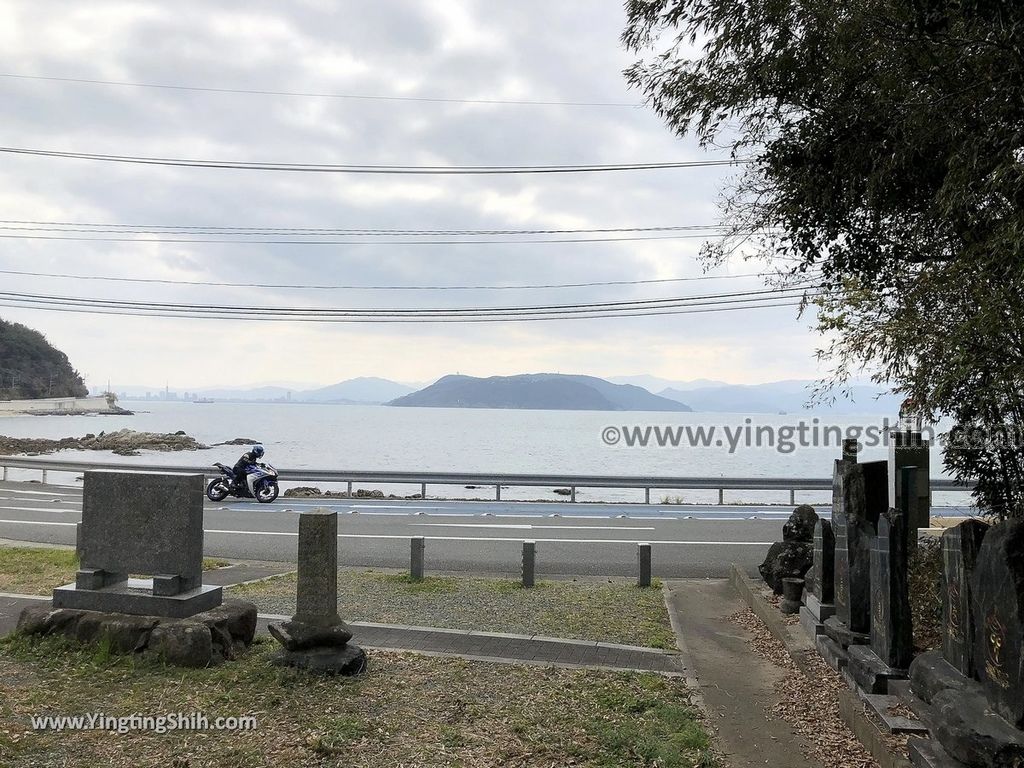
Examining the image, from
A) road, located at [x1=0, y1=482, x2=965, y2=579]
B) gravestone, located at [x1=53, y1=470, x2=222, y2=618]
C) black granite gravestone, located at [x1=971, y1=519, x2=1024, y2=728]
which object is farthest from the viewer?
road, located at [x1=0, y1=482, x2=965, y2=579]

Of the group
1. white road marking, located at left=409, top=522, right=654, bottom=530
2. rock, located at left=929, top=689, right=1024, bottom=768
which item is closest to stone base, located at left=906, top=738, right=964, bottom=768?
rock, located at left=929, top=689, right=1024, bottom=768

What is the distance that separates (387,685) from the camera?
5602 mm

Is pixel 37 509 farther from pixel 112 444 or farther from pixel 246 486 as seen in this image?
pixel 112 444

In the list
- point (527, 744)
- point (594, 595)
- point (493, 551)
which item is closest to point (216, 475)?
point (493, 551)

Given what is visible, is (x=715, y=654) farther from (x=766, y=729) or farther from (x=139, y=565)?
(x=139, y=565)

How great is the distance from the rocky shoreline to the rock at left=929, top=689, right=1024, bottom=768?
5065 cm

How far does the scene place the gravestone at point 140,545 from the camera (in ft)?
21.2

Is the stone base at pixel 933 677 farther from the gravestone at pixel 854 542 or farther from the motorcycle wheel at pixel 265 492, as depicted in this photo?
the motorcycle wheel at pixel 265 492

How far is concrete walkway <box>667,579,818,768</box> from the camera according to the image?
4816 mm

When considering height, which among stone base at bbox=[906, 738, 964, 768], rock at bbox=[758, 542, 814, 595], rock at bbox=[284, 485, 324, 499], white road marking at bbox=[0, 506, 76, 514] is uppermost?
rock at bbox=[758, 542, 814, 595]

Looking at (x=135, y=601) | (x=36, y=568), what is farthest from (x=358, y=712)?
(x=36, y=568)

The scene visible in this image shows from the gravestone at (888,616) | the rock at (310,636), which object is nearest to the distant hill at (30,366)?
the rock at (310,636)

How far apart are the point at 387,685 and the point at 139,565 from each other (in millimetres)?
2781

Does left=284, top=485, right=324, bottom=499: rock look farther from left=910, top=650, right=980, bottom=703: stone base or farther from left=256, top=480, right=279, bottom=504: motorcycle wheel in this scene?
left=910, top=650, right=980, bottom=703: stone base
